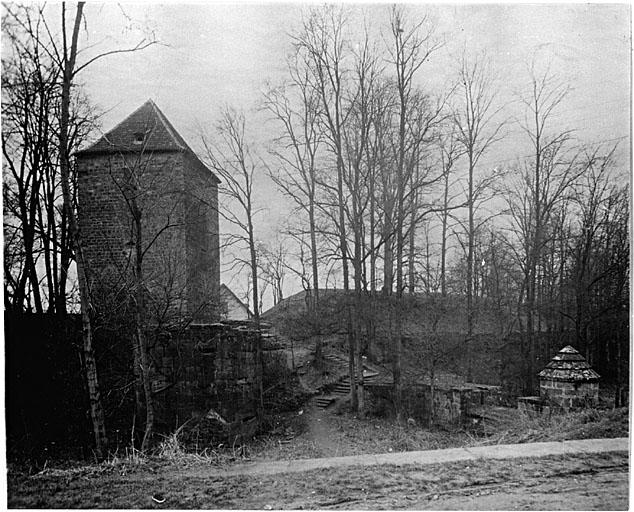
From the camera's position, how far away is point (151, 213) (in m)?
5.14

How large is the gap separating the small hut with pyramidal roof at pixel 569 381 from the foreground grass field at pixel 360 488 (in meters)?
1.08

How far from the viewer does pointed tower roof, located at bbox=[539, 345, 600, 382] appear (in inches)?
196

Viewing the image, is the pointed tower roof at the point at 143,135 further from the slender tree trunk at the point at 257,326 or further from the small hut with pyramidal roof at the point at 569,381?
the small hut with pyramidal roof at the point at 569,381

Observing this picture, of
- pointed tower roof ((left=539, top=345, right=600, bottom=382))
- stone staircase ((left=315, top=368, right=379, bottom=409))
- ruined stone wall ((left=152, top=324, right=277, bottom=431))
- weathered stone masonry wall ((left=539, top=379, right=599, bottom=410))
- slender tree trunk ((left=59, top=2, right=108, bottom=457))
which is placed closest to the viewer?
slender tree trunk ((left=59, top=2, right=108, bottom=457))

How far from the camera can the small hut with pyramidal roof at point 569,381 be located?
16.4 ft

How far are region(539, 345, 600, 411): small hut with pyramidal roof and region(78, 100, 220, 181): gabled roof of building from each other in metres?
4.44

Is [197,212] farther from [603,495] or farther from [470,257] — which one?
[603,495]

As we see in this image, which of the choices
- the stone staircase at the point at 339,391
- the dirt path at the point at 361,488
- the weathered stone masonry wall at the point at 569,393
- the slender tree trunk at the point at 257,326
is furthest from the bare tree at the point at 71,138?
the weathered stone masonry wall at the point at 569,393

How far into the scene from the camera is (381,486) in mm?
3779

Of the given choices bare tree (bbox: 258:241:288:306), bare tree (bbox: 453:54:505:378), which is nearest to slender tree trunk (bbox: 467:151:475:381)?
bare tree (bbox: 453:54:505:378)

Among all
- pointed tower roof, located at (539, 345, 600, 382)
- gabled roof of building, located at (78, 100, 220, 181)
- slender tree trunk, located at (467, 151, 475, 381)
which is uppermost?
gabled roof of building, located at (78, 100, 220, 181)

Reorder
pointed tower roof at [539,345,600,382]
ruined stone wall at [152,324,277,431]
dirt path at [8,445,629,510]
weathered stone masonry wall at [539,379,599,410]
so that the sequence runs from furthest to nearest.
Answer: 1. ruined stone wall at [152,324,277,431]
2. weathered stone masonry wall at [539,379,599,410]
3. pointed tower roof at [539,345,600,382]
4. dirt path at [8,445,629,510]

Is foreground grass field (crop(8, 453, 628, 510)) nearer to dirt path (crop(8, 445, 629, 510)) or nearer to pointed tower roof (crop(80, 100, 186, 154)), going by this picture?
dirt path (crop(8, 445, 629, 510))

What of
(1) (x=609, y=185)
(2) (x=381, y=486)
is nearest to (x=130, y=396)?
(2) (x=381, y=486)
